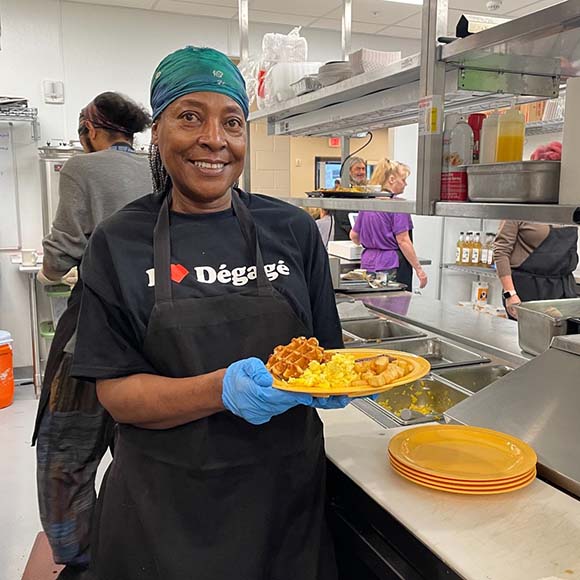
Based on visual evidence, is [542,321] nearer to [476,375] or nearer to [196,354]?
[476,375]

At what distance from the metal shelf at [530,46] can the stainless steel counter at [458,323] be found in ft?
3.09

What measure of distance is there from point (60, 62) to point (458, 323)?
391cm

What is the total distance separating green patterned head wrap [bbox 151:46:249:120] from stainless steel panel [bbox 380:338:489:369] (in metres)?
1.26

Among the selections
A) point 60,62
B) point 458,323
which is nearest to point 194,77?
point 458,323

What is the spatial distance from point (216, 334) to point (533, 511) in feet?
2.28

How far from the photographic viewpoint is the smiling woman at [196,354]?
1.24 metres

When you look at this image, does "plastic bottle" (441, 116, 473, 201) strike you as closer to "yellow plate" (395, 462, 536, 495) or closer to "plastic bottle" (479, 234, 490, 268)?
"yellow plate" (395, 462, 536, 495)

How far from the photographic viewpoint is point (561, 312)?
1956 millimetres

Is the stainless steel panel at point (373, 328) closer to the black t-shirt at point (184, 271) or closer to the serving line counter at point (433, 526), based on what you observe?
the serving line counter at point (433, 526)

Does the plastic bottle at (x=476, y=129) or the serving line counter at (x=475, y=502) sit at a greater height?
the plastic bottle at (x=476, y=129)

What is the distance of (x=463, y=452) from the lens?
1.32 m

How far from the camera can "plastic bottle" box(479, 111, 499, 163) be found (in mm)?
1740

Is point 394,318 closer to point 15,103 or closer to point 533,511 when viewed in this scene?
point 533,511

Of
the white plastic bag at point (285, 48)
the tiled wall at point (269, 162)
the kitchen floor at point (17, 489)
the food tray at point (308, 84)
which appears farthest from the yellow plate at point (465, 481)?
the tiled wall at point (269, 162)
